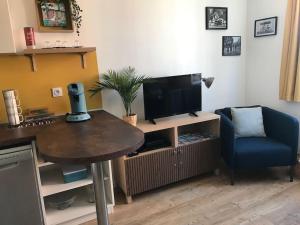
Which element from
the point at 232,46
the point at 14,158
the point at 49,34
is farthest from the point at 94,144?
the point at 232,46

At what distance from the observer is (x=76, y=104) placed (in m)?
2.12

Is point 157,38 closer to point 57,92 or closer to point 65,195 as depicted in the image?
point 57,92

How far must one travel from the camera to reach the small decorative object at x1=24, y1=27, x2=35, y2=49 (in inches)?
81.9

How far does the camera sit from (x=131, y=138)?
143 centimetres

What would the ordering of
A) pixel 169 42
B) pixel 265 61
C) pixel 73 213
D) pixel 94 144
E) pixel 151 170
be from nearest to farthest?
1. pixel 94 144
2. pixel 73 213
3. pixel 151 170
4. pixel 169 42
5. pixel 265 61

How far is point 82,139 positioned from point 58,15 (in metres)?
1.34

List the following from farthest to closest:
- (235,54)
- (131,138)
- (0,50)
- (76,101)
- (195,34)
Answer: (235,54), (195,34), (76,101), (0,50), (131,138)

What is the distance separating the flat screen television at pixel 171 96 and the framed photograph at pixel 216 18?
0.71 meters

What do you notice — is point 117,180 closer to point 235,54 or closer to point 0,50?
point 0,50

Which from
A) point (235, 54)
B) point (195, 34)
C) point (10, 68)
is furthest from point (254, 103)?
point (10, 68)

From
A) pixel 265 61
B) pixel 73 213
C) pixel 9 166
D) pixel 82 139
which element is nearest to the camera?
Answer: pixel 82 139

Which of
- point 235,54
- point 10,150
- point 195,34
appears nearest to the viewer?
point 10,150

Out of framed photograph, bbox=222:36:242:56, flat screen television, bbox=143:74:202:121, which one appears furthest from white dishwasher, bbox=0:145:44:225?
framed photograph, bbox=222:36:242:56

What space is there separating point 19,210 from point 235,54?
115 inches
